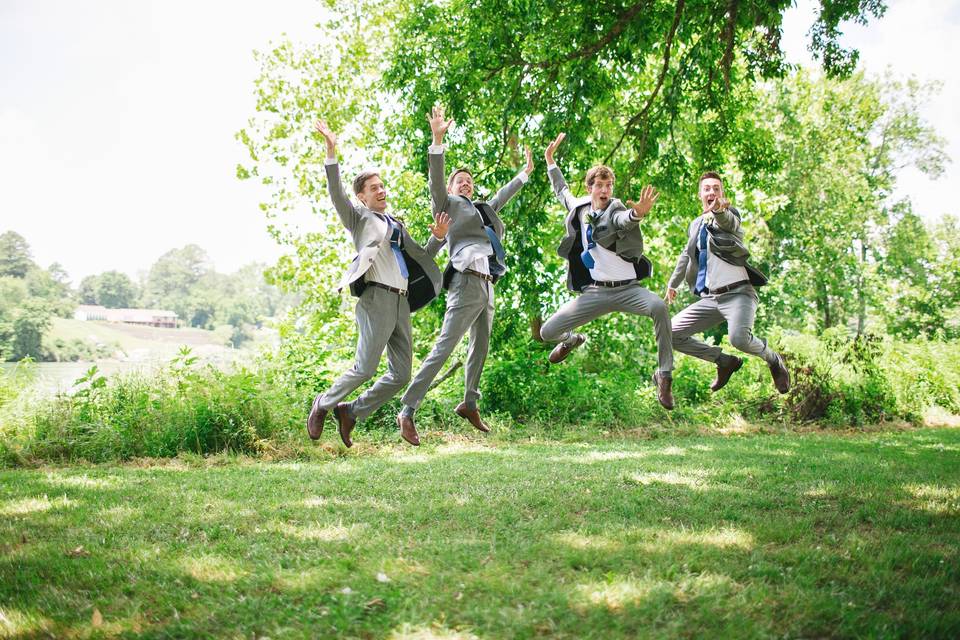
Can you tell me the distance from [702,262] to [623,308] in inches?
33.8

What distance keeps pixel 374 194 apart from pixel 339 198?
50 centimetres

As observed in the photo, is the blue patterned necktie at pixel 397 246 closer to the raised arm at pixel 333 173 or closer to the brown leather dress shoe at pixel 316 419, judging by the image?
the raised arm at pixel 333 173

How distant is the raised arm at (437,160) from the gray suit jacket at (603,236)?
1.11m

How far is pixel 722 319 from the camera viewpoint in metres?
6.21

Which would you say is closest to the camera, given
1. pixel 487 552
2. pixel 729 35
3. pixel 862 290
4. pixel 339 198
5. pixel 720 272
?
pixel 487 552

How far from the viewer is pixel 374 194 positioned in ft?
17.8

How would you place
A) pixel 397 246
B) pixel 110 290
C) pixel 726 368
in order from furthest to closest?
pixel 110 290 → pixel 726 368 → pixel 397 246

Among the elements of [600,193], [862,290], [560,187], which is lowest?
[600,193]

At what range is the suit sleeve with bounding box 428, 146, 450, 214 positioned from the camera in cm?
523

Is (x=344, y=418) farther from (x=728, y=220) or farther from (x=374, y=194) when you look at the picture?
(x=728, y=220)

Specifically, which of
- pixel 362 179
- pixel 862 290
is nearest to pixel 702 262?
pixel 362 179

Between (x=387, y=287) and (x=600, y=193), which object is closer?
(x=387, y=287)

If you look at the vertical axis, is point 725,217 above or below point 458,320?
above

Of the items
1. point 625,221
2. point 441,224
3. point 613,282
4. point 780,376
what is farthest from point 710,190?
point 441,224
